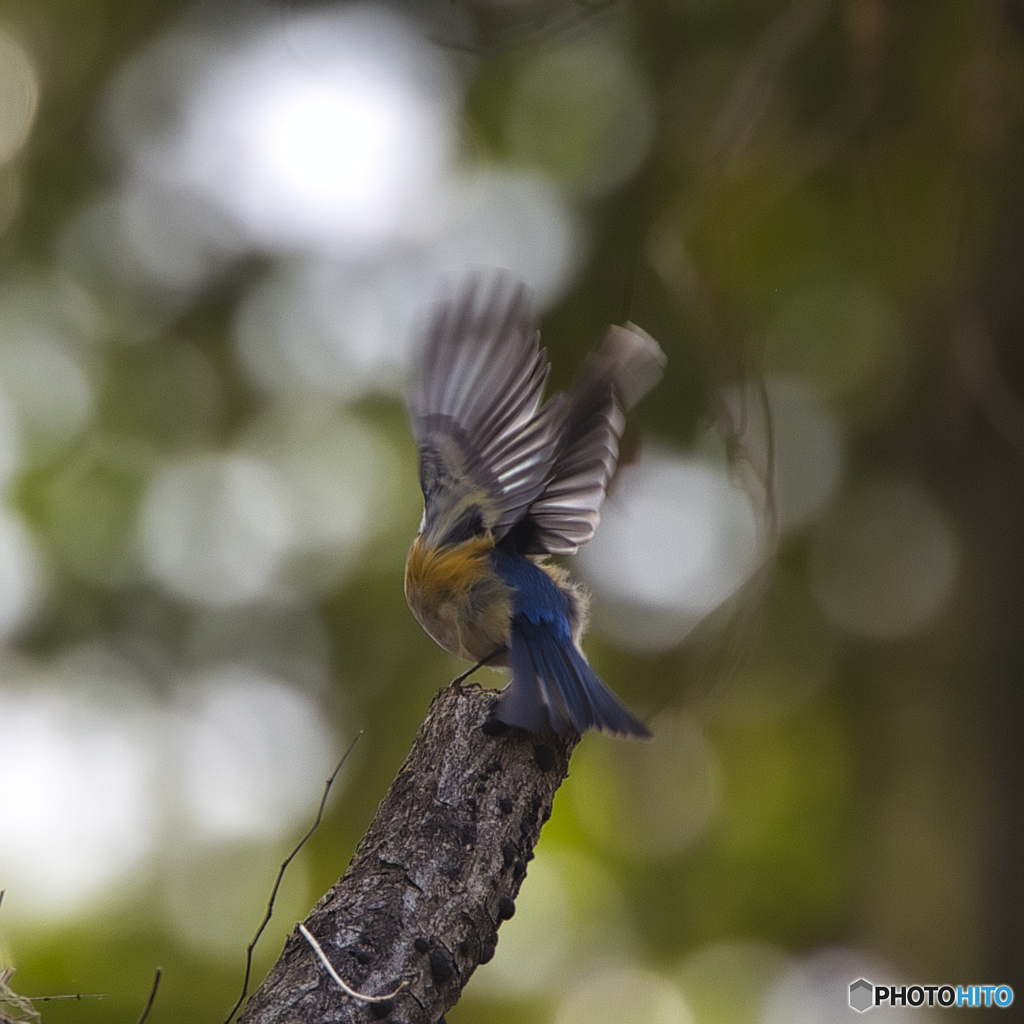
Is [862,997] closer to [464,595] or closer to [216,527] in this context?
[464,595]

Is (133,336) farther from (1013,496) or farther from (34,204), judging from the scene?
(1013,496)

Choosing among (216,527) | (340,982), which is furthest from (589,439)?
(216,527)

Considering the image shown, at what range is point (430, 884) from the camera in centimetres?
220

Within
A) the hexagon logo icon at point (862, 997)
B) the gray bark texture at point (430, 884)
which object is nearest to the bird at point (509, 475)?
the gray bark texture at point (430, 884)

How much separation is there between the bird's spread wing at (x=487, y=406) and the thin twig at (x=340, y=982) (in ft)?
5.18

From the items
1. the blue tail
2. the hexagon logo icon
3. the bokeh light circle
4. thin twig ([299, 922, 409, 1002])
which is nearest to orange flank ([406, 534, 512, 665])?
the blue tail

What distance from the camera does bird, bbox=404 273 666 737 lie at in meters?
3.20

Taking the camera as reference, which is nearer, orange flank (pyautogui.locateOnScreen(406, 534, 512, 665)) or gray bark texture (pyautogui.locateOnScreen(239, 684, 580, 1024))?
gray bark texture (pyautogui.locateOnScreen(239, 684, 580, 1024))

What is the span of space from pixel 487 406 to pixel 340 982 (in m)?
A: 1.83

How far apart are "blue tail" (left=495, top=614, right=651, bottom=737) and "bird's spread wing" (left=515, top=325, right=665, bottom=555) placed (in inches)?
15.5

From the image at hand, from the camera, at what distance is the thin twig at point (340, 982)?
2.01 meters

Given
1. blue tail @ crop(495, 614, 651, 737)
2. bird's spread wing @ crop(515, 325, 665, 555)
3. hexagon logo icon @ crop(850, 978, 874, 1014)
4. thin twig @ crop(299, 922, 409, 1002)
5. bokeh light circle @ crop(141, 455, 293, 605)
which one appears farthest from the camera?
bokeh light circle @ crop(141, 455, 293, 605)

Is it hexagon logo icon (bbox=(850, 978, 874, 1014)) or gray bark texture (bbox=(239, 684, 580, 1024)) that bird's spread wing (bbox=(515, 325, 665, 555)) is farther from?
hexagon logo icon (bbox=(850, 978, 874, 1014))

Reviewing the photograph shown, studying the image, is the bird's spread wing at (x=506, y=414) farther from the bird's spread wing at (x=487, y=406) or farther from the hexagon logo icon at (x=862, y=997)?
the hexagon logo icon at (x=862, y=997)
